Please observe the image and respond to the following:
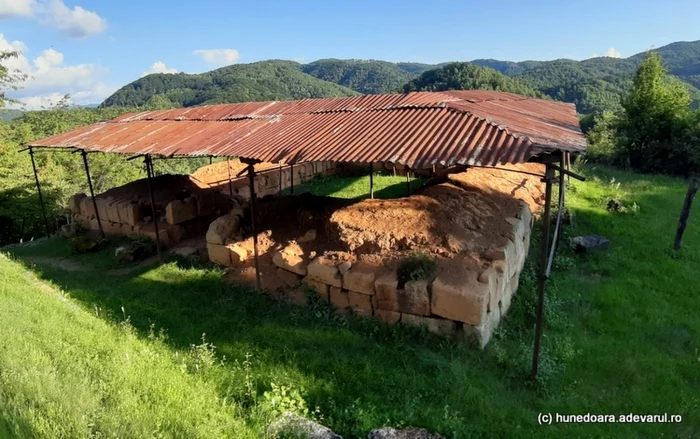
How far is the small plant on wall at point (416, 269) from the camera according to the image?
6707 mm

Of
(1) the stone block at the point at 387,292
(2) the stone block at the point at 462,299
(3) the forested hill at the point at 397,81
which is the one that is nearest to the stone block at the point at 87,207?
(1) the stone block at the point at 387,292

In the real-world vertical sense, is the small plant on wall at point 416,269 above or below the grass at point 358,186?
above

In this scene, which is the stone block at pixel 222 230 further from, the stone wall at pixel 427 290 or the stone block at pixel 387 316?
the stone block at pixel 387 316

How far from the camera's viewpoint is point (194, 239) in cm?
1210

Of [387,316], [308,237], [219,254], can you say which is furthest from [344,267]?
[219,254]

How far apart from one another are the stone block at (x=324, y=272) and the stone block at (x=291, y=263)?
26 cm

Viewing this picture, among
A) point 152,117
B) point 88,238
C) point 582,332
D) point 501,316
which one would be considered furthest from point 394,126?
point 88,238

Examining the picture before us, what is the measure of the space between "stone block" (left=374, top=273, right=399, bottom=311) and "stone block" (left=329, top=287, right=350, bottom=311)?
0.62 metres

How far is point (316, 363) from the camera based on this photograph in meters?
5.55

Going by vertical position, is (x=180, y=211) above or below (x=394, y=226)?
below

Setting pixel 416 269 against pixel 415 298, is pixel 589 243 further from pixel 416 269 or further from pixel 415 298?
pixel 415 298

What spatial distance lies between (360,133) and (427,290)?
10.8 ft

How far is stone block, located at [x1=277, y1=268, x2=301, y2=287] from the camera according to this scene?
8.11 metres

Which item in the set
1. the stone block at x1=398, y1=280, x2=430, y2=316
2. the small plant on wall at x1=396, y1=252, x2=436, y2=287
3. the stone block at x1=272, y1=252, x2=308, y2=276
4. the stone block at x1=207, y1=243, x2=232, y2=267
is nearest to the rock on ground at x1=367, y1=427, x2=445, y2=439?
the stone block at x1=398, y1=280, x2=430, y2=316
